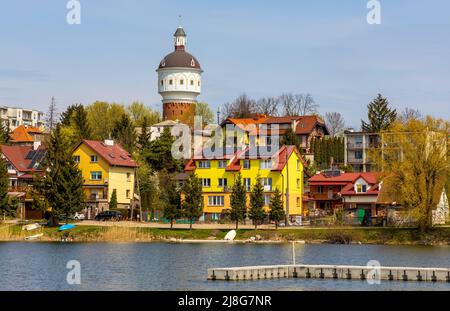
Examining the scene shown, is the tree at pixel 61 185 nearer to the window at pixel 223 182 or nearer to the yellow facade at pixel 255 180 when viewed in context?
the yellow facade at pixel 255 180

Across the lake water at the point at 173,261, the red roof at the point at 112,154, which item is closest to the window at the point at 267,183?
the red roof at the point at 112,154

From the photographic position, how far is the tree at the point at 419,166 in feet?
286

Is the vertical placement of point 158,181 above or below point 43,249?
above

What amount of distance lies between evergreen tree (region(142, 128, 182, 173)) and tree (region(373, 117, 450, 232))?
46.8 metres

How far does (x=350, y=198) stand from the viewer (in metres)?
108

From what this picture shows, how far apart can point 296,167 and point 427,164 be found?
27.1 metres

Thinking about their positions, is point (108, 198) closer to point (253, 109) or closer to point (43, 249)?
point (43, 249)

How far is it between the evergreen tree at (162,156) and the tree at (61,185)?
31.4 metres

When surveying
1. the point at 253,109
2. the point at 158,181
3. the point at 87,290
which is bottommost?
the point at 87,290

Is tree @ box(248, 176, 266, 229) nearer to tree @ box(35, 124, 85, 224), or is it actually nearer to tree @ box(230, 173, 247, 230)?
tree @ box(230, 173, 247, 230)

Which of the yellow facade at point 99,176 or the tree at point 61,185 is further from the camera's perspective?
the yellow facade at point 99,176

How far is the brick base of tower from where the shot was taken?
557 feet

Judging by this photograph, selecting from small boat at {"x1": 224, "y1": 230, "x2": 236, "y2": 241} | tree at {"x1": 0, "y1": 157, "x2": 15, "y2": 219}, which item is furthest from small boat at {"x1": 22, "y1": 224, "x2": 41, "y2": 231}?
small boat at {"x1": 224, "y1": 230, "x2": 236, "y2": 241}
